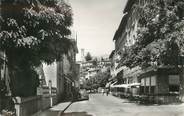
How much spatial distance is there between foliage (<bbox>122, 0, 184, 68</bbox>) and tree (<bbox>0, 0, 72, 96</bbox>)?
10847mm

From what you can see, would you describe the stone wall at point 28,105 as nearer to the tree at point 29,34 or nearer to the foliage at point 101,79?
the tree at point 29,34

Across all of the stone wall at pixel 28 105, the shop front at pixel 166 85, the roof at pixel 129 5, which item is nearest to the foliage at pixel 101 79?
the roof at pixel 129 5

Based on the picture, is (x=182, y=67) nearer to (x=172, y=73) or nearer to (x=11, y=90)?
(x=172, y=73)

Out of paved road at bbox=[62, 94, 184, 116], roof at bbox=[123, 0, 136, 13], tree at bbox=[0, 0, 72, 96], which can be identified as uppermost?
roof at bbox=[123, 0, 136, 13]

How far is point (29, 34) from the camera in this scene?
23.2 metres

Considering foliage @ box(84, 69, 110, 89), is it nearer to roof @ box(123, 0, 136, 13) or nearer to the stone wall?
roof @ box(123, 0, 136, 13)

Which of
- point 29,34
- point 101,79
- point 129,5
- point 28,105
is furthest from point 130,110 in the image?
point 101,79

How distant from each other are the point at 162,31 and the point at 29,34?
15.7 m

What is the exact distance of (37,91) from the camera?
29.4 metres

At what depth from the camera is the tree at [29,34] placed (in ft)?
71.8

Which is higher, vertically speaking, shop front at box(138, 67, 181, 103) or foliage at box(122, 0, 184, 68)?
foliage at box(122, 0, 184, 68)

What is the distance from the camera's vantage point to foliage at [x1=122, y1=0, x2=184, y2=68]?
34.9 meters

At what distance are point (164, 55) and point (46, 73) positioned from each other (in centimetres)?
1746

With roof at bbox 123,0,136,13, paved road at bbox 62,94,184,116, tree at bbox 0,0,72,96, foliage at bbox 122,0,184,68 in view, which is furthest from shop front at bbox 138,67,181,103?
tree at bbox 0,0,72,96
